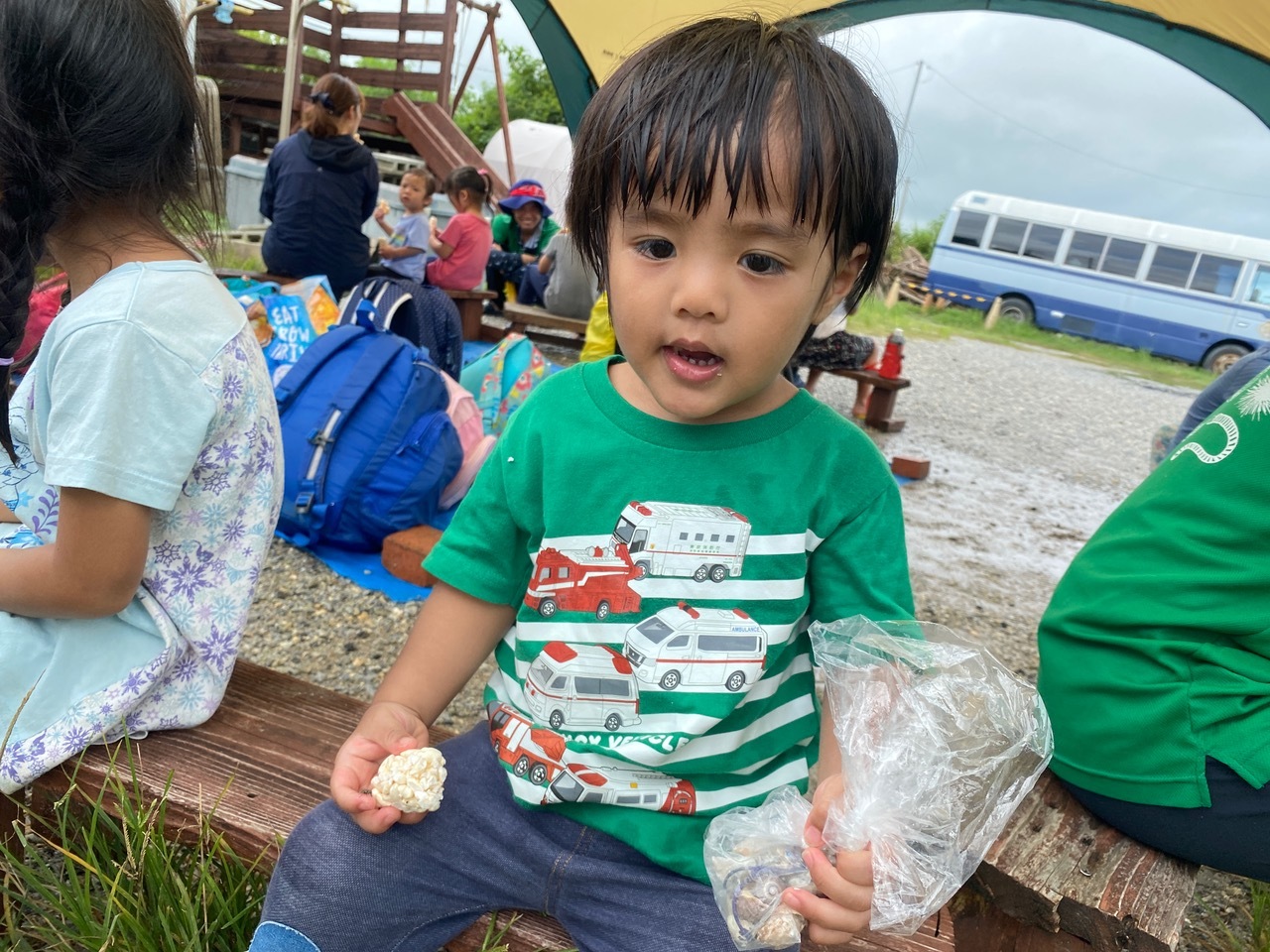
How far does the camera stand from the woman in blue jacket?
18.9 ft

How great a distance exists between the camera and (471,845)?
4.15ft

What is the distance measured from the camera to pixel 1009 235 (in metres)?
21.5

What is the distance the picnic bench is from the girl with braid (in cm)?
8

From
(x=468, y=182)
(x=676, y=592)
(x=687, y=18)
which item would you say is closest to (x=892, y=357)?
(x=687, y=18)

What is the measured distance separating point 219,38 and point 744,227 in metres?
12.8

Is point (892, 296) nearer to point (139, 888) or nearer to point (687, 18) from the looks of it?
point (687, 18)

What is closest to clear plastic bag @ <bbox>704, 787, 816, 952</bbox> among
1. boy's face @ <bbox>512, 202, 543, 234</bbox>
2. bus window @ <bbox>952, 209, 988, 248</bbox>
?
boy's face @ <bbox>512, 202, 543, 234</bbox>

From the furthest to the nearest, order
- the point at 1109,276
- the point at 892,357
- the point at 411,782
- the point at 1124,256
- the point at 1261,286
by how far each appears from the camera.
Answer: the point at 1109,276 < the point at 1124,256 < the point at 1261,286 < the point at 892,357 < the point at 411,782

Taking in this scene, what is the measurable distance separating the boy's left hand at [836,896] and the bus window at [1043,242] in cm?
2295

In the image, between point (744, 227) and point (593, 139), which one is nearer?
point (744, 227)

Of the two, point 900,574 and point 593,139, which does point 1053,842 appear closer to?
point 900,574

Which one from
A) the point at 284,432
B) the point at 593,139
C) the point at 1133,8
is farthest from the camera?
the point at 1133,8

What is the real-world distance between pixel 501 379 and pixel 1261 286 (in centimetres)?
2000

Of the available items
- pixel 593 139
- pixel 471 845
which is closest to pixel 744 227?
pixel 593 139
